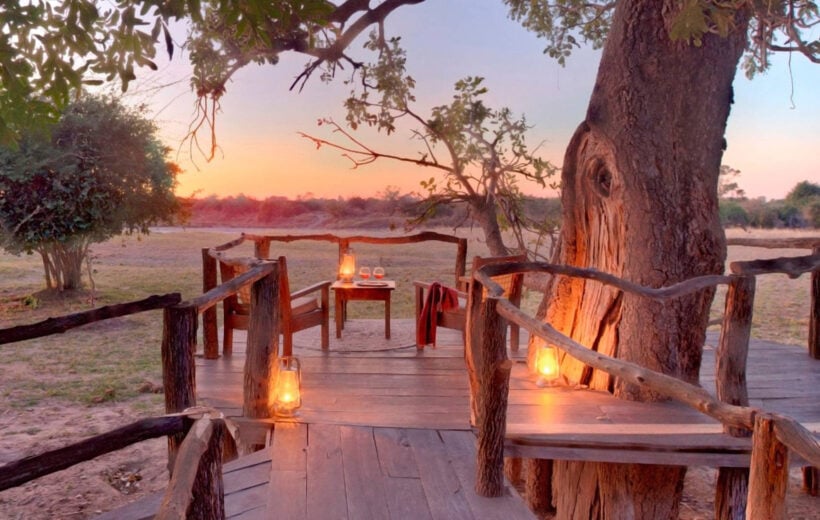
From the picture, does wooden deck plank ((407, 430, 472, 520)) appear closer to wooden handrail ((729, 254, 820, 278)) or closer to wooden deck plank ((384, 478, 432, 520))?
wooden deck plank ((384, 478, 432, 520))

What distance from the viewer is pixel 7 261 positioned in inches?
602

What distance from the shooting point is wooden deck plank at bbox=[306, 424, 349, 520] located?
270 centimetres

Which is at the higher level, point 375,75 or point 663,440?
point 375,75

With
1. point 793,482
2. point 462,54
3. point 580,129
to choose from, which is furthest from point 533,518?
point 462,54

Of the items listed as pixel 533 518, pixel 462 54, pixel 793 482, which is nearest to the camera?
pixel 533 518

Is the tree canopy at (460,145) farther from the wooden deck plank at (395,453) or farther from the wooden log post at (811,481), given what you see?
the wooden deck plank at (395,453)

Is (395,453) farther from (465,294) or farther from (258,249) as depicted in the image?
(258,249)

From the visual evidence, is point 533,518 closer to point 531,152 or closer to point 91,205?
point 531,152

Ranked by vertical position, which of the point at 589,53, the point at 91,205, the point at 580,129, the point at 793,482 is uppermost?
the point at 589,53

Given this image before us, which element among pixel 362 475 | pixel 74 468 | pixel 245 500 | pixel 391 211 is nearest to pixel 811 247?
pixel 362 475

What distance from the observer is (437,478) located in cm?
302

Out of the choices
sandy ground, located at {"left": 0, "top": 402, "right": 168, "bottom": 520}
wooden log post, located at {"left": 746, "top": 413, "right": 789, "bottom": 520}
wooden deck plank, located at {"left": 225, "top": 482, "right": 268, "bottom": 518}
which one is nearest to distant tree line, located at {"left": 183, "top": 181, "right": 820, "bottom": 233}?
sandy ground, located at {"left": 0, "top": 402, "right": 168, "bottom": 520}

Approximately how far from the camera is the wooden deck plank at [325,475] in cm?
270

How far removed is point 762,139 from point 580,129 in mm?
8581
